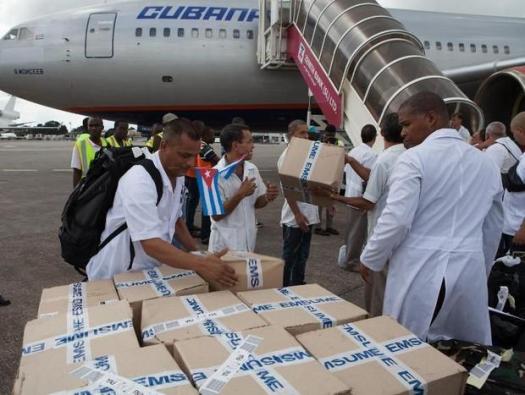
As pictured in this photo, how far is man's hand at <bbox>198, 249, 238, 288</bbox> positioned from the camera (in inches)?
74.0

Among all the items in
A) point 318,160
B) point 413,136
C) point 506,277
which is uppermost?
point 413,136

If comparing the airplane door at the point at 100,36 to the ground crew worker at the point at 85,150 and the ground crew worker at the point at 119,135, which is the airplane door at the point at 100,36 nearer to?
the ground crew worker at the point at 119,135

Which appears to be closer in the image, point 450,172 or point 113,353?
point 113,353

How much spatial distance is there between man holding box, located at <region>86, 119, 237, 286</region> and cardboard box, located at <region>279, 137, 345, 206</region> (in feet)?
2.98

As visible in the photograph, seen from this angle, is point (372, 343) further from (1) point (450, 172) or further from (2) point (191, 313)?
(1) point (450, 172)

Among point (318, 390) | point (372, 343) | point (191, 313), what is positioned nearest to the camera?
point (318, 390)

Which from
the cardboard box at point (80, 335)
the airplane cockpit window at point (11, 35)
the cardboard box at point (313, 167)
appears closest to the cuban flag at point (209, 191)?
the cardboard box at point (313, 167)

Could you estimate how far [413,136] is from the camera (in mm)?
2178

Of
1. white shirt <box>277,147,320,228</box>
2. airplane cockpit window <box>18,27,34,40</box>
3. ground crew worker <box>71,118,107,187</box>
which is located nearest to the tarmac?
white shirt <box>277,147,320,228</box>

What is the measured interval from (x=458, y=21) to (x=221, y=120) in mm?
7427

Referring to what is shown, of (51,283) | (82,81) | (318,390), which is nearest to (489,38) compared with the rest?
(82,81)

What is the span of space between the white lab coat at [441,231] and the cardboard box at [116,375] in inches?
47.1

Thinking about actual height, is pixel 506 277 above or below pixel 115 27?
below

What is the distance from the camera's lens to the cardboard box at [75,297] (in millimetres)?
1740
